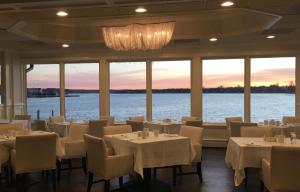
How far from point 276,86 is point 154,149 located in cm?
614

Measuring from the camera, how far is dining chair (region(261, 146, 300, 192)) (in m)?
4.11

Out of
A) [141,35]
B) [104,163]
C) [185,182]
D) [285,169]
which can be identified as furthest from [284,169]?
[141,35]

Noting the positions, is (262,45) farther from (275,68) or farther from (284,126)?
(284,126)

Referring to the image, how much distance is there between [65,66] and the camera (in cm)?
1087

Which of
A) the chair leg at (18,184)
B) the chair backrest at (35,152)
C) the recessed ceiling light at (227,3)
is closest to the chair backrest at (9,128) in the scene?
the chair leg at (18,184)

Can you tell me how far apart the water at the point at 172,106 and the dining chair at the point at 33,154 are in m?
4.63

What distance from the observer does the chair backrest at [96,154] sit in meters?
4.87

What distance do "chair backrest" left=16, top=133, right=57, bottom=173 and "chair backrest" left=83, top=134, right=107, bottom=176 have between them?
2.00 ft

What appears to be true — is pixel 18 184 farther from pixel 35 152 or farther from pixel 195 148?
pixel 195 148

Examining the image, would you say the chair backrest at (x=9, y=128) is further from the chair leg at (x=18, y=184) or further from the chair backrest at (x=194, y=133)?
the chair backrest at (x=194, y=133)

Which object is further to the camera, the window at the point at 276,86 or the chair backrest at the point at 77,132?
the window at the point at 276,86

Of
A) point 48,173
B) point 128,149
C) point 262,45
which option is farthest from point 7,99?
point 262,45

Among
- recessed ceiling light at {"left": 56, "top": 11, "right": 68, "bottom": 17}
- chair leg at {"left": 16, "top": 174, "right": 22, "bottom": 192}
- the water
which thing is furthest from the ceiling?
chair leg at {"left": 16, "top": 174, "right": 22, "bottom": 192}

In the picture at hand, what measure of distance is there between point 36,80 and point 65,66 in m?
1.33
